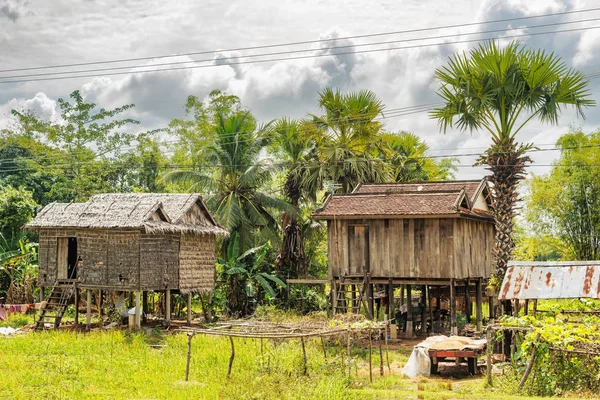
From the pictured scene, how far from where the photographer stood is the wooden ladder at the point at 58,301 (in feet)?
81.7

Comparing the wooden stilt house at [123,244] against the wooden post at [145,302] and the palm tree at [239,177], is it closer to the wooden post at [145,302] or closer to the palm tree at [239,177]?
the wooden post at [145,302]

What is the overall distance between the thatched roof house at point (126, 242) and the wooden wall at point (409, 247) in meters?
5.24

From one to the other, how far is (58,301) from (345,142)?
45.6 ft

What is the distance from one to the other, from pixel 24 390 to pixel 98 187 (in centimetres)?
2909

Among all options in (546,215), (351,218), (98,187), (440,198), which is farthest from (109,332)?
(546,215)

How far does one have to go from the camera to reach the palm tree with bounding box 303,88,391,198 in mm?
31188

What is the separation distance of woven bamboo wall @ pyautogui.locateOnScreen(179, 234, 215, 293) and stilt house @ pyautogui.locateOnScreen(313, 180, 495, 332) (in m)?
5.08

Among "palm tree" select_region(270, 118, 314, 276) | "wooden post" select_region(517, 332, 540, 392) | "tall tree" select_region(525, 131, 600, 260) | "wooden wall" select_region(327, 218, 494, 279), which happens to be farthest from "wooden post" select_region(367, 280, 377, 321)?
"tall tree" select_region(525, 131, 600, 260)

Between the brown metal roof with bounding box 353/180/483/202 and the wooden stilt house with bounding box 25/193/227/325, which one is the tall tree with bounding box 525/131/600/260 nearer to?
the brown metal roof with bounding box 353/180/483/202

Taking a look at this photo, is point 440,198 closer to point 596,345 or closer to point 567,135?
point 596,345

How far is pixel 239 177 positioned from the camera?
32.6 meters

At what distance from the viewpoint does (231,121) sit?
3241 cm

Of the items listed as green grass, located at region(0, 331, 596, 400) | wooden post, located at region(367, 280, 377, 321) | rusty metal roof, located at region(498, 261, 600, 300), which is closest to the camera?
green grass, located at region(0, 331, 596, 400)

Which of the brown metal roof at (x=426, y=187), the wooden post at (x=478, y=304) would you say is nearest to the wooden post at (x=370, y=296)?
the brown metal roof at (x=426, y=187)
